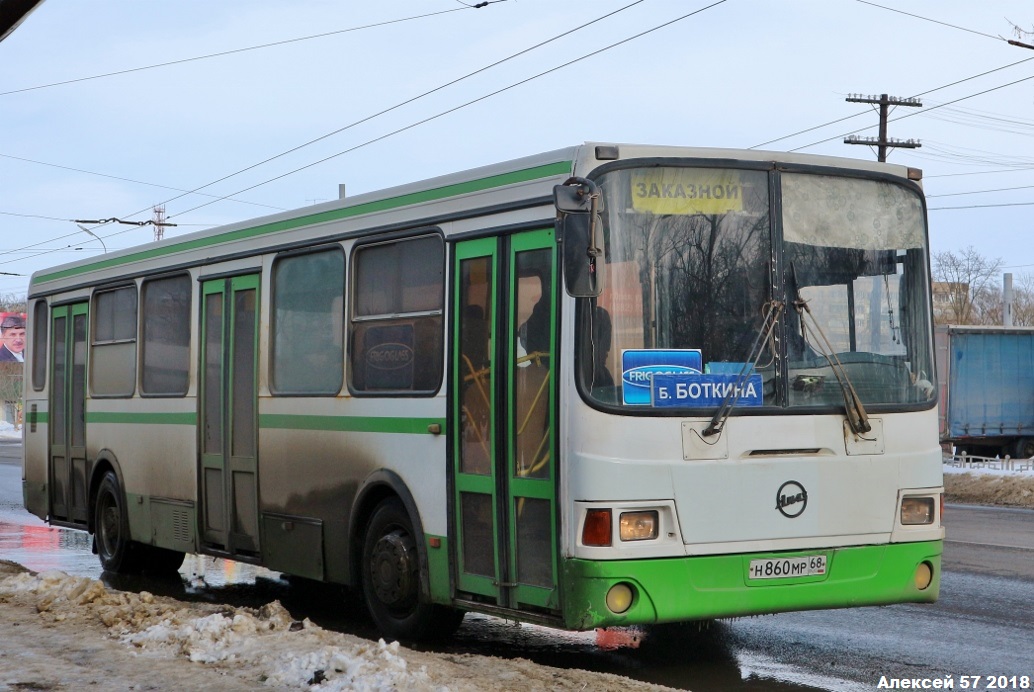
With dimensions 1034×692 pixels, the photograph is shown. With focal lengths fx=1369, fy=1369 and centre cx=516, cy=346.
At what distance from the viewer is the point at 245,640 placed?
7156 mm

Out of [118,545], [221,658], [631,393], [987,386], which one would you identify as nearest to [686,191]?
[631,393]

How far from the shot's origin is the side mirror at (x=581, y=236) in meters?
6.82

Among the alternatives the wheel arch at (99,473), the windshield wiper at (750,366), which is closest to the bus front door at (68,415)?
the wheel arch at (99,473)

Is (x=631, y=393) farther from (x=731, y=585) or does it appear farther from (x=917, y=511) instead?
(x=917, y=511)

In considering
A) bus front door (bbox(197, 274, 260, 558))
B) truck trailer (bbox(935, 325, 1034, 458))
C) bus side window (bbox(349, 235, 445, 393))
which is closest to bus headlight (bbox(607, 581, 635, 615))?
bus side window (bbox(349, 235, 445, 393))

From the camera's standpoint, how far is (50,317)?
1455 centimetres

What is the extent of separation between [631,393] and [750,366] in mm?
696

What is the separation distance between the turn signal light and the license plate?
863 mm

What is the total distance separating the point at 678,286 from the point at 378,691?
8.67 ft

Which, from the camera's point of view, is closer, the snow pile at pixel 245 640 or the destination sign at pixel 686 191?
the snow pile at pixel 245 640

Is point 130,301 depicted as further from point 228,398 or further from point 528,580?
point 528,580

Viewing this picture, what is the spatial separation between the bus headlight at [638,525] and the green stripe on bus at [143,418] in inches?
215

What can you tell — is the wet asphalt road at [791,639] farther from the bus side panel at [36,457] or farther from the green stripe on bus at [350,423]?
the bus side panel at [36,457]

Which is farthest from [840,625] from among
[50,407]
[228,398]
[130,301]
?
[50,407]
